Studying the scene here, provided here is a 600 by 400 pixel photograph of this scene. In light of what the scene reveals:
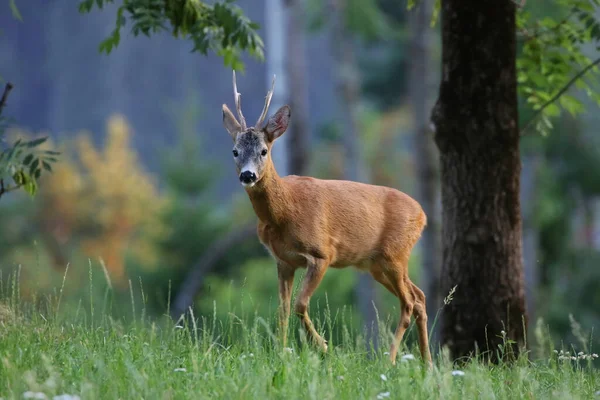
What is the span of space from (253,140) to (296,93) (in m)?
13.8

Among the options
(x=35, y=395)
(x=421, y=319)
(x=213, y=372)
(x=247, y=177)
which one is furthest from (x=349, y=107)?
(x=35, y=395)

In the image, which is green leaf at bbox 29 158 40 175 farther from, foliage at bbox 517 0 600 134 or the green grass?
foliage at bbox 517 0 600 134

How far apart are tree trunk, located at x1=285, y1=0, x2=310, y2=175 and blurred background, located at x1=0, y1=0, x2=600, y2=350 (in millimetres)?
39

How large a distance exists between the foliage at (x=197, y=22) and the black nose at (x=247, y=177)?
1.43 metres

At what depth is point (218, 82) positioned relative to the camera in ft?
125

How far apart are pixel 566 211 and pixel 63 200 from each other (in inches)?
546

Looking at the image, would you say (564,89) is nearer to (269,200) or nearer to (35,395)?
(269,200)

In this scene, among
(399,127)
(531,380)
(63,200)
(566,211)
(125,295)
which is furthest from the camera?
(399,127)

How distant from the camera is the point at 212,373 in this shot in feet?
17.4

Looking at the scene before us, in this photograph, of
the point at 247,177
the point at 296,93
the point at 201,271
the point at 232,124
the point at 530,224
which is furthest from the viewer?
the point at 530,224

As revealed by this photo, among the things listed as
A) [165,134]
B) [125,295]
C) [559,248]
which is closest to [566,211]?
[559,248]

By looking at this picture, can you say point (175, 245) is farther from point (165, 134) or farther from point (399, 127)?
point (165, 134)

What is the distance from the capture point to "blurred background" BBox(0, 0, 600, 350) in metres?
19.5

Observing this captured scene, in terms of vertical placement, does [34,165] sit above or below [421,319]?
above
